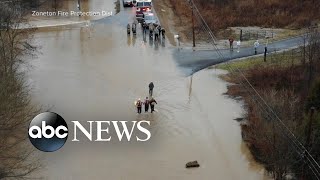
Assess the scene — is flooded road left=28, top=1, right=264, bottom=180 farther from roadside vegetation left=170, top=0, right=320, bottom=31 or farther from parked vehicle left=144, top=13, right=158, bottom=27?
roadside vegetation left=170, top=0, right=320, bottom=31

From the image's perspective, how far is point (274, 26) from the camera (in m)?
46.0

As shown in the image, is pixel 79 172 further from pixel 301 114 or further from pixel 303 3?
pixel 303 3

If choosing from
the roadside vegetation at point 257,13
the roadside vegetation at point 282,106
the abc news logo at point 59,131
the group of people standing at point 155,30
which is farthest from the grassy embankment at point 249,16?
the abc news logo at point 59,131

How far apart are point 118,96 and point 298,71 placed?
10.6m

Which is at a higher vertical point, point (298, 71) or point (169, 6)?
point (169, 6)

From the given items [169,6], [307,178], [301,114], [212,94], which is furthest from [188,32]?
[307,178]

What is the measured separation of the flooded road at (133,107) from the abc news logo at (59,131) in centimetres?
53

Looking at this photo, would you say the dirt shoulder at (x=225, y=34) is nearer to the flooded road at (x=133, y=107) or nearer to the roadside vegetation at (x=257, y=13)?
the roadside vegetation at (x=257, y=13)

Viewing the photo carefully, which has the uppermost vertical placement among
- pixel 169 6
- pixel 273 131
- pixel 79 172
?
pixel 169 6

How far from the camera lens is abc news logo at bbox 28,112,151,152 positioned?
19688 mm

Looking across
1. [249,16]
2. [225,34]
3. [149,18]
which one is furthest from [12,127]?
[249,16]

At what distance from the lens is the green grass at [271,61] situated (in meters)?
35.5

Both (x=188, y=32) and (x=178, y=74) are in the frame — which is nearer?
(x=178, y=74)

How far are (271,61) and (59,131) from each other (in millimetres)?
19539
